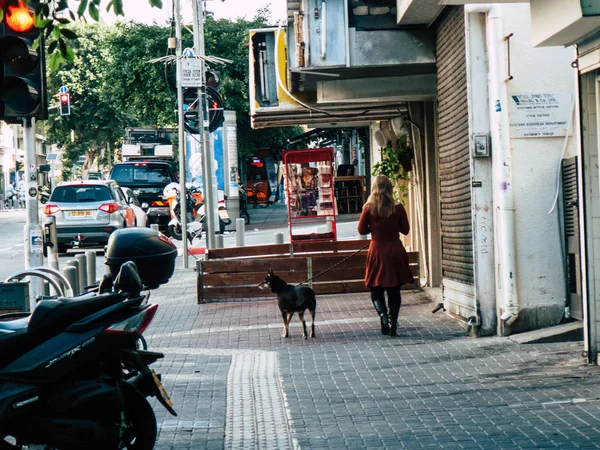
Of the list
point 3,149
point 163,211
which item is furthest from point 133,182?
point 3,149

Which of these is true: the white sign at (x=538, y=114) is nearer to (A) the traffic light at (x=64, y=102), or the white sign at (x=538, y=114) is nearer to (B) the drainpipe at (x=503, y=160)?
(B) the drainpipe at (x=503, y=160)

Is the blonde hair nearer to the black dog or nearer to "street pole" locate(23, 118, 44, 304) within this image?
the black dog

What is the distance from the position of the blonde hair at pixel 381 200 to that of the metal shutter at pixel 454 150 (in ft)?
2.69

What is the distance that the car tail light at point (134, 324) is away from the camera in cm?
559

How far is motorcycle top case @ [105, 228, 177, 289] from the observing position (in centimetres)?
626

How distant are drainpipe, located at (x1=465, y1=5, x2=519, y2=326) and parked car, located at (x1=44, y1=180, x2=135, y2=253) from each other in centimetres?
1480

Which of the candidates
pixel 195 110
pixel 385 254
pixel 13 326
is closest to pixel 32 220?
pixel 385 254

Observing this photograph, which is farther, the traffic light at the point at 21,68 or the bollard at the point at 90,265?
the bollard at the point at 90,265

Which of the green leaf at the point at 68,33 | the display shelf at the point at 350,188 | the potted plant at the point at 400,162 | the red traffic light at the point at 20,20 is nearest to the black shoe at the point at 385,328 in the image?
the red traffic light at the point at 20,20

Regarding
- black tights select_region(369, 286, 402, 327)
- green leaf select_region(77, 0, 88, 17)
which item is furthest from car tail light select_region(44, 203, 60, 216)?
green leaf select_region(77, 0, 88, 17)

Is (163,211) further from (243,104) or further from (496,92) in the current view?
(496,92)

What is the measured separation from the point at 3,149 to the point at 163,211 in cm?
6650

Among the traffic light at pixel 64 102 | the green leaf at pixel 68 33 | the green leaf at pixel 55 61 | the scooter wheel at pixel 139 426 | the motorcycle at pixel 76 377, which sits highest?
the traffic light at pixel 64 102

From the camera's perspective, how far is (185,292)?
16.9 meters
